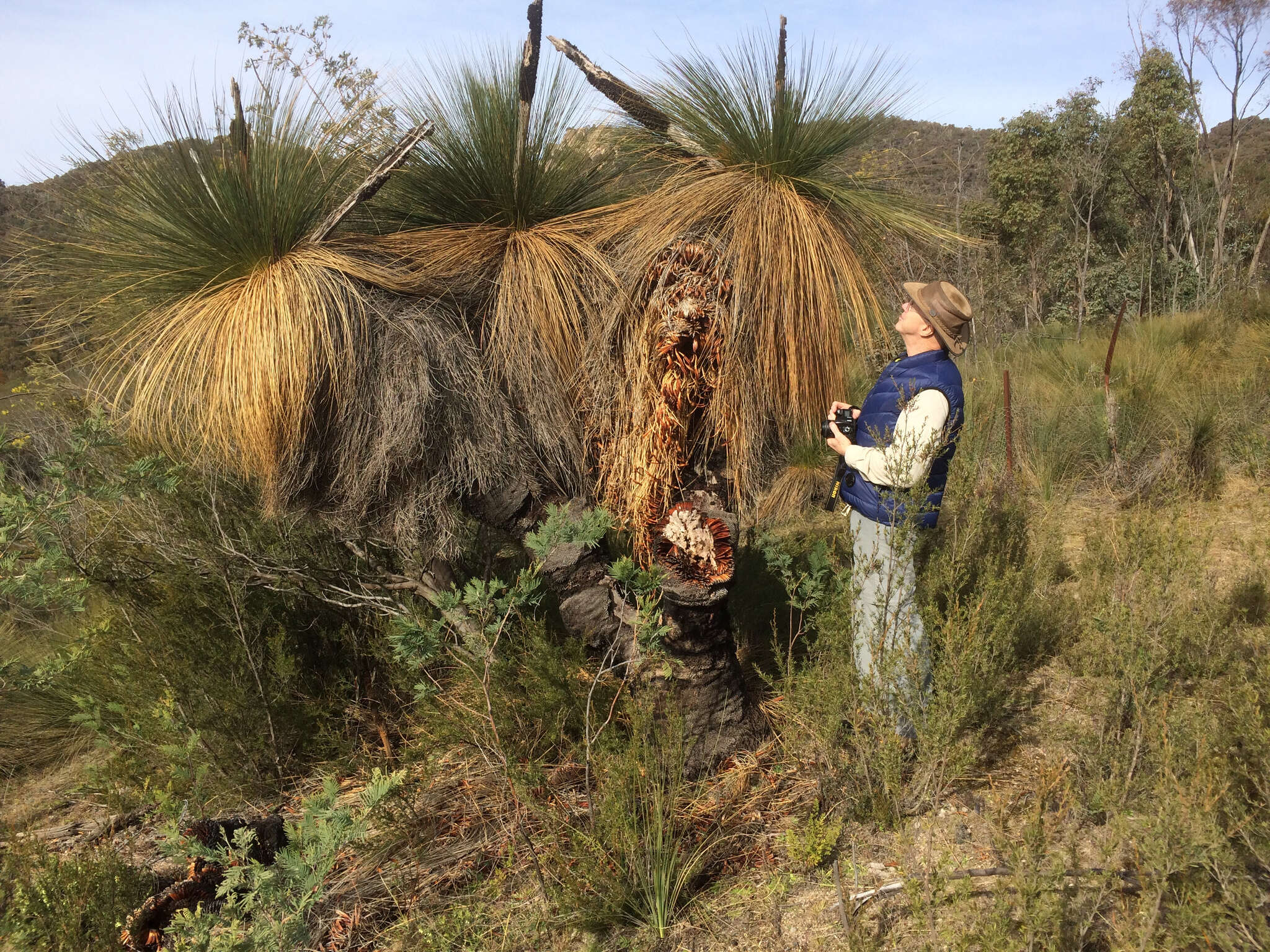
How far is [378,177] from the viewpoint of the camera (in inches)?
103

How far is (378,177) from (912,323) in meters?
1.85

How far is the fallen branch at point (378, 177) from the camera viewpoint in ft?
8.62

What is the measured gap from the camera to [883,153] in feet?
9.62

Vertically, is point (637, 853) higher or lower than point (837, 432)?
lower

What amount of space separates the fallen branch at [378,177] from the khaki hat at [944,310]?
1.75 metres

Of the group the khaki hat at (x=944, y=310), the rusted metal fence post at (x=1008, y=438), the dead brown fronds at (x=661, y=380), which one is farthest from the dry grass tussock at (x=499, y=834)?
the rusted metal fence post at (x=1008, y=438)

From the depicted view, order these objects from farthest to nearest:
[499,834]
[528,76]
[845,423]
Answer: [528,76], [499,834], [845,423]

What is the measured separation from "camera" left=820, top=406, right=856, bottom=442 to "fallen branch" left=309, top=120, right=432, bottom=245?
1.68m

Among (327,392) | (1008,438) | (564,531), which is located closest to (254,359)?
(327,392)

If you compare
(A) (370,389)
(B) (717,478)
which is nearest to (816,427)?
(B) (717,478)

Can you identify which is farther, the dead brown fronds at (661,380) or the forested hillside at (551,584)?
the dead brown fronds at (661,380)

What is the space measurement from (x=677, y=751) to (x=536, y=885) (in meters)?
0.65

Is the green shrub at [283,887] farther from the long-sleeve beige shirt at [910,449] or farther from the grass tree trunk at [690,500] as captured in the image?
the long-sleeve beige shirt at [910,449]

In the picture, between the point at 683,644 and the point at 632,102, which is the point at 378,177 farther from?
the point at 683,644
